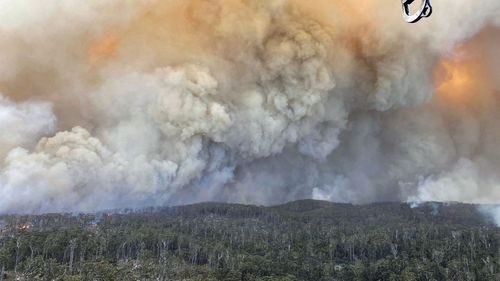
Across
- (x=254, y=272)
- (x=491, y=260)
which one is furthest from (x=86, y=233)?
(x=491, y=260)

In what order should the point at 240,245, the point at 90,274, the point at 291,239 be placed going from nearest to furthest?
the point at 90,274 → the point at 240,245 → the point at 291,239

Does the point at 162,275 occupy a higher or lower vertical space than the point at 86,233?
lower

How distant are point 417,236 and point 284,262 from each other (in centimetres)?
6859

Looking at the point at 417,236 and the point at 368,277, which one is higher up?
the point at 417,236

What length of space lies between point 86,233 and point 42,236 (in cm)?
1298

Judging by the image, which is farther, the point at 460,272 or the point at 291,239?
the point at 291,239

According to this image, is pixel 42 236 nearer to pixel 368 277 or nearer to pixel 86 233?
pixel 86 233

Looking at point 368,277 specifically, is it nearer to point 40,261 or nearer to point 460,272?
point 460,272

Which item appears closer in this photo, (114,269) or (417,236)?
(114,269)

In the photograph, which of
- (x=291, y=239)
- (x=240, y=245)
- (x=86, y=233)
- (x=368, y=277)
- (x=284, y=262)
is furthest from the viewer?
(x=291, y=239)

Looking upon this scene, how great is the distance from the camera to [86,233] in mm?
139375

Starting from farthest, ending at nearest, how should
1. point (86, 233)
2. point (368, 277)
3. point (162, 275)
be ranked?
point (86, 233) → point (368, 277) → point (162, 275)

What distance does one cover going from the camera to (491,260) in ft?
391

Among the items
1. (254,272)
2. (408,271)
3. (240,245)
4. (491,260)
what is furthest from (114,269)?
(491,260)
